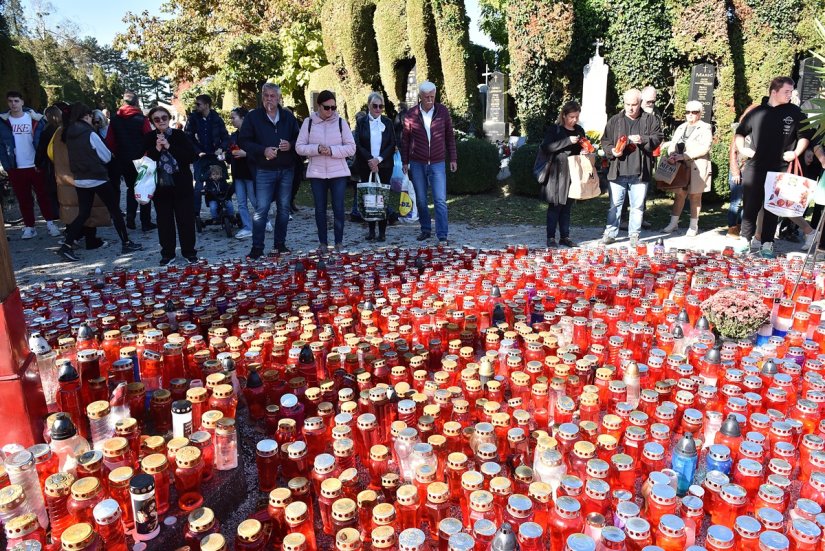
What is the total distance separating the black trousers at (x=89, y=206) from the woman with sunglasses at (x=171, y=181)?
1.13m

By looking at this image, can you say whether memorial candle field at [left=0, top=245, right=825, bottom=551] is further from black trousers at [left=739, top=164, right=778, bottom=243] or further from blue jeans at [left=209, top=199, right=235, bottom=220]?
blue jeans at [left=209, top=199, right=235, bottom=220]

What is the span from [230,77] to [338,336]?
56.1 feet

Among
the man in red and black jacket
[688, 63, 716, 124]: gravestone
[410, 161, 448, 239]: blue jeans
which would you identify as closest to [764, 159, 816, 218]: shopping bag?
the man in red and black jacket

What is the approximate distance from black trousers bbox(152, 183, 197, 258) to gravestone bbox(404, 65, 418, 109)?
869 centimetres

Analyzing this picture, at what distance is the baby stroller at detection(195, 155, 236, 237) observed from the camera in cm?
766

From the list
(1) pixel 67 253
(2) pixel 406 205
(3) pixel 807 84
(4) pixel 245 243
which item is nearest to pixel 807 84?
(3) pixel 807 84

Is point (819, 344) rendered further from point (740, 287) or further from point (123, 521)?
point (123, 521)

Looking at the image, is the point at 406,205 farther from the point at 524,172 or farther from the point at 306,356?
the point at 306,356

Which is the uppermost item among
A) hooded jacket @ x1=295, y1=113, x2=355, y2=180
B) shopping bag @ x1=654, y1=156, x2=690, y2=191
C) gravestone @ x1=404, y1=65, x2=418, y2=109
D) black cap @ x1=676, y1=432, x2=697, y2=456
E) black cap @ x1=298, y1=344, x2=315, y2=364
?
gravestone @ x1=404, y1=65, x2=418, y2=109

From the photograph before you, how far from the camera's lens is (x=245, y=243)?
7281 millimetres

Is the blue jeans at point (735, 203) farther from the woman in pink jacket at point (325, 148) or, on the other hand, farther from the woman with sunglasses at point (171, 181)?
the woman with sunglasses at point (171, 181)

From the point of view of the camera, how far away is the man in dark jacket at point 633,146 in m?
6.50

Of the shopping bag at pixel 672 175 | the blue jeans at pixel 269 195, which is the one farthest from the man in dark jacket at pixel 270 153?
the shopping bag at pixel 672 175

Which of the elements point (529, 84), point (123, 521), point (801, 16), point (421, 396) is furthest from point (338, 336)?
point (801, 16)
